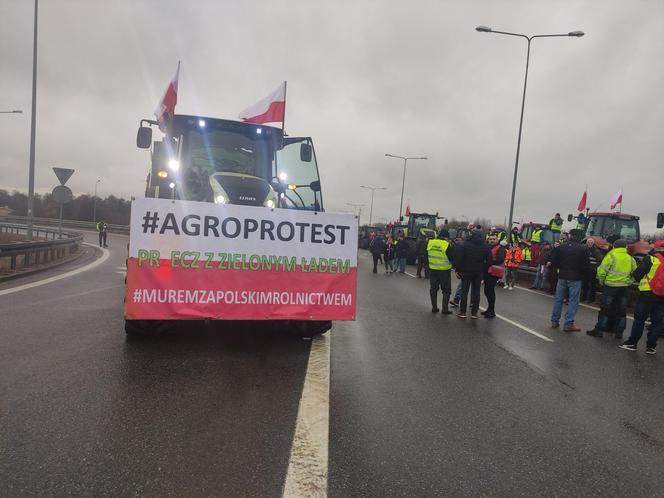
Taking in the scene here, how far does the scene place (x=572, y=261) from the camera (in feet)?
27.6

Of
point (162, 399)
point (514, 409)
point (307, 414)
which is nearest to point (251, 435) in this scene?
point (307, 414)

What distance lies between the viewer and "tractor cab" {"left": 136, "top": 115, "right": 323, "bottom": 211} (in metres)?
6.72

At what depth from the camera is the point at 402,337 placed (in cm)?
660

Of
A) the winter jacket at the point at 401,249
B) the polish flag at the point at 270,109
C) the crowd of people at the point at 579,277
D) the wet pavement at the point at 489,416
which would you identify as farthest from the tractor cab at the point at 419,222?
the wet pavement at the point at 489,416

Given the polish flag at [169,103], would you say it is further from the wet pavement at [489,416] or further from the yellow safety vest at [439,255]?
the yellow safety vest at [439,255]

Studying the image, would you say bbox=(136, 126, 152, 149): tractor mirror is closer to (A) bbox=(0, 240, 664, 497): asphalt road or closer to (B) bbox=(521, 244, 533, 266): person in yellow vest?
(A) bbox=(0, 240, 664, 497): asphalt road

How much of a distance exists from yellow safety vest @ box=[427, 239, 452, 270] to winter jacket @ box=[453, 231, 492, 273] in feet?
0.92

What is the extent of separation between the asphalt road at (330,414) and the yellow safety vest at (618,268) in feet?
5.30

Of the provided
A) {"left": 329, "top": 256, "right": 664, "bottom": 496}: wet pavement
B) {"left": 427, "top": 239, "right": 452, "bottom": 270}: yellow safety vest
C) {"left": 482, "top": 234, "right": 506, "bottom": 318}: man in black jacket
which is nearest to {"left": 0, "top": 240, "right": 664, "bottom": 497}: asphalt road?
{"left": 329, "top": 256, "right": 664, "bottom": 496}: wet pavement

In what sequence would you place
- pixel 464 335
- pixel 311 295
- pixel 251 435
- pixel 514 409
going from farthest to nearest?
pixel 464 335, pixel 311 295, pixel 514 409, pixel 251 435

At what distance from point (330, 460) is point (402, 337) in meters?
3.93

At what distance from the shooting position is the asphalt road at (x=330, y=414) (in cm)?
264

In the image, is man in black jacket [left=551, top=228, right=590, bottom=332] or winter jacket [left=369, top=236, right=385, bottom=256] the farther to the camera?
winter jacket [left=369, top=236, right=385, bottom=256]

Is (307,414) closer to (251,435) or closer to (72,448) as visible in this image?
(251,435)
